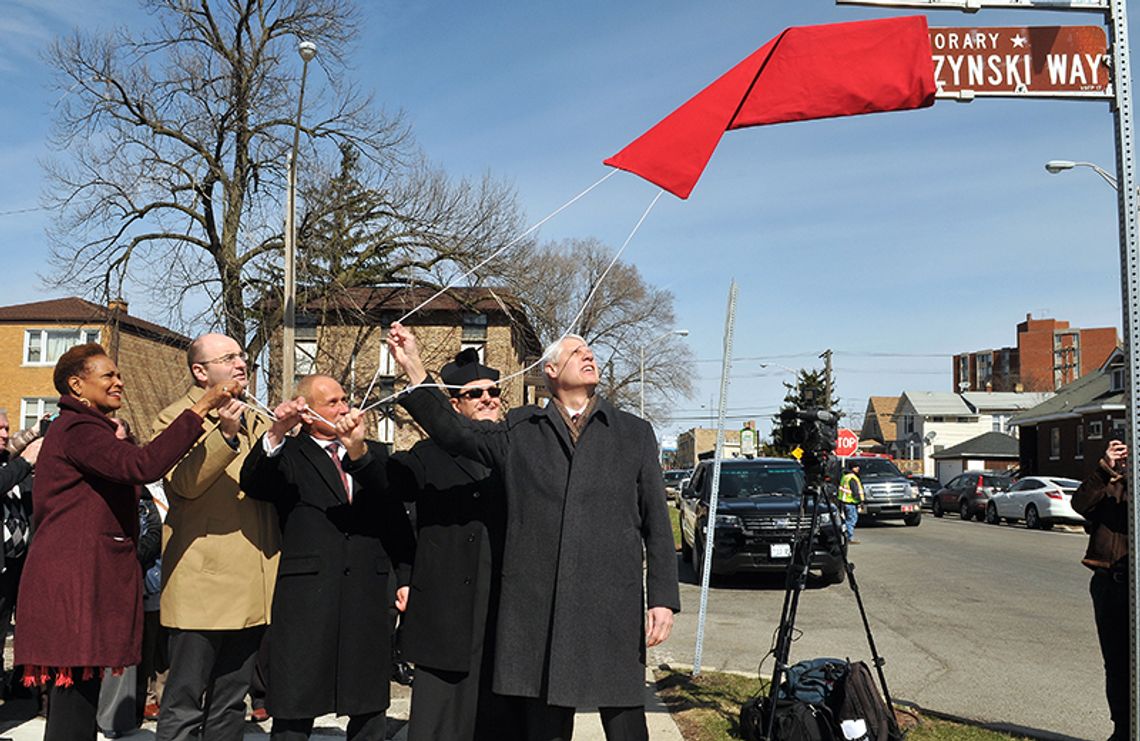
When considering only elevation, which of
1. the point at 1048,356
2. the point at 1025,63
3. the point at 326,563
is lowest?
the point at 326,563

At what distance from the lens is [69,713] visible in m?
4.01

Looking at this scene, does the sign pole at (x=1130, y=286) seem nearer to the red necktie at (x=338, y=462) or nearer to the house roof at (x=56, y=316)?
the red necktie at (x=338, y=462)

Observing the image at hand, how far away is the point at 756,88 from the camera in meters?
4.72

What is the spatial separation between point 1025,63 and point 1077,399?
43326mm

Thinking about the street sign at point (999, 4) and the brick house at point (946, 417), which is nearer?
the street sign at point (999, 4)

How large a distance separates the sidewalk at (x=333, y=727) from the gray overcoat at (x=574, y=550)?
2.02 metres

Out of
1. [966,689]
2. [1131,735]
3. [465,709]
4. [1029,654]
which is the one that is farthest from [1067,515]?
[465,709]

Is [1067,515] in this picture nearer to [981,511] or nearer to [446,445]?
[981,511]

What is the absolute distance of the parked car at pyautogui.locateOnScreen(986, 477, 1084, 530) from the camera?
26.8 m

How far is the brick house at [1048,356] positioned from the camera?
108 m

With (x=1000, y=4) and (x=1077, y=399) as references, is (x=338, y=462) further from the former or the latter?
(x=1077, y=399)

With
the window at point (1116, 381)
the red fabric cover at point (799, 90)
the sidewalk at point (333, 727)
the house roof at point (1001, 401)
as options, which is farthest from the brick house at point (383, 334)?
the house roof at point (1001, 401)

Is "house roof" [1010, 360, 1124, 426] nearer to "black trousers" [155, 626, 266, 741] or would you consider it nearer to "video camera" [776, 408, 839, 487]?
"video camera" [776, 408, 839, 487]

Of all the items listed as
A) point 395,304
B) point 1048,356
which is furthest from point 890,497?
point 1048,356
